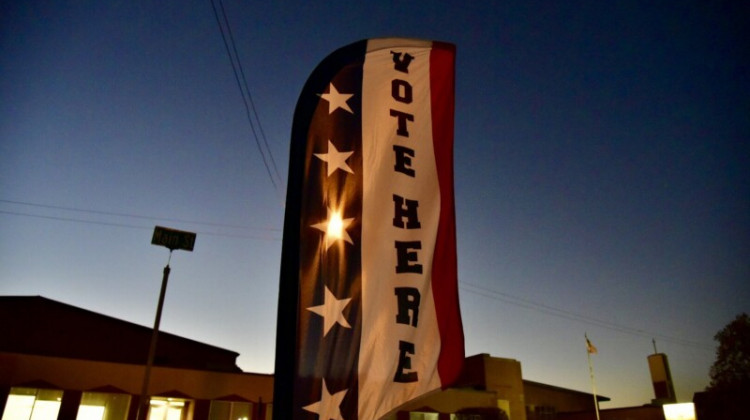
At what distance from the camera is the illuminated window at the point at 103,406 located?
21.1 m

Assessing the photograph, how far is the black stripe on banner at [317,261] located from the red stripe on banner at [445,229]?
81 cm

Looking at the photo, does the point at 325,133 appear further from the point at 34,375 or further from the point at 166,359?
the point at 166,359

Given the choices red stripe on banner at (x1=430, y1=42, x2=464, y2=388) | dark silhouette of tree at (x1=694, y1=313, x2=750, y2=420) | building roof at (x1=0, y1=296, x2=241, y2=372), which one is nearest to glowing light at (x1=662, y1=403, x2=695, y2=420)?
dark silhouette of tree at (x1=694, y1=313, x2=750, y2=420)

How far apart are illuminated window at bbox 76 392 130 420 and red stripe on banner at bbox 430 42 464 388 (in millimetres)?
22962

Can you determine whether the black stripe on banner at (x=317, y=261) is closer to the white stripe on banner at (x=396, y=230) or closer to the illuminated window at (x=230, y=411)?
the white stripe on banner at (x=396, y=230)

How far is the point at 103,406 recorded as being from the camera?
70.7ft

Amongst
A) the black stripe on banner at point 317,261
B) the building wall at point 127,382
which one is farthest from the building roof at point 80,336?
the black stripe on banner at point 317,261

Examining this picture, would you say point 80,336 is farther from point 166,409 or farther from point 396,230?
point 396,230

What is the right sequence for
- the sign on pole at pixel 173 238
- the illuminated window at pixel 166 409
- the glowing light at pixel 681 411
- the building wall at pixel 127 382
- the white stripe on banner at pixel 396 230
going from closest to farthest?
the white stripe on banner at pixel 396 230, the sign on pole at pixel 173 238, the building wall at pixel 127 382, the illuminated window at pixel 166 409, the glowing light at pixel 681 411

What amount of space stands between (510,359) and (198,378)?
2616cm

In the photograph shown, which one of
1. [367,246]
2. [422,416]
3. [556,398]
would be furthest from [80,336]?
[556,398]

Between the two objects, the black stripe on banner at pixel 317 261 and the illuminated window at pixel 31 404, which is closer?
the black stripe on banner at pixel 317 261

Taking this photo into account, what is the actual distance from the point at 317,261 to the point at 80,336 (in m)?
30.5

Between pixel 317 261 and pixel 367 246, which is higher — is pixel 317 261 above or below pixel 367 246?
below
